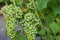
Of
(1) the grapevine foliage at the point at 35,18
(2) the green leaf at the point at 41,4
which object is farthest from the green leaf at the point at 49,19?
(2) the green leaf at the point at 41,4

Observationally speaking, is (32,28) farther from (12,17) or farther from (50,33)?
(50,33)

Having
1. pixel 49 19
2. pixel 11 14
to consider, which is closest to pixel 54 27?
pixel 49 19

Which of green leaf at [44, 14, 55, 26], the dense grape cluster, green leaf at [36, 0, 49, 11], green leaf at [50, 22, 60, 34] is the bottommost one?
green leaf at [50, 22, 60, 34]

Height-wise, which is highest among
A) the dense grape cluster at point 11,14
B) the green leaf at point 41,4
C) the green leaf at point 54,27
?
the green leaf at point 41,4

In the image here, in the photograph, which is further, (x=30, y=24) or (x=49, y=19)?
(x=49, y=19)

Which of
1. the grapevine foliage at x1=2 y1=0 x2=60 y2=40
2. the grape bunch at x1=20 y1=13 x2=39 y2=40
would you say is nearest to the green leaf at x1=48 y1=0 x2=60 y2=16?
the grapevine foliage at x1=2 y1=0 x2=60 y2=40

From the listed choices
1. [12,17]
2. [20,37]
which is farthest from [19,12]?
[20,37]

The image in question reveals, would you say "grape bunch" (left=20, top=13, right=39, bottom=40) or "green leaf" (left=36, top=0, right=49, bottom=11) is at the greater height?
"green leaf" (left=36, top=0, right=49, bottom=11)

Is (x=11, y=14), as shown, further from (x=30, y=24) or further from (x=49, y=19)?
(x=49, y=19)

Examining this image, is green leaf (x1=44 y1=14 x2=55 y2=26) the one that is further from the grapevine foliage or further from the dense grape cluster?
the dense grape cluster

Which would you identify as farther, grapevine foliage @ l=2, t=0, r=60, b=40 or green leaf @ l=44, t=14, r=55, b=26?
green leaf @ l=44, t=14, r=55, b=26

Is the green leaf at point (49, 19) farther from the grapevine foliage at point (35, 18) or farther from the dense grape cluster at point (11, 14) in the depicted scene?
the dense grape cluster at point (11, 14)
